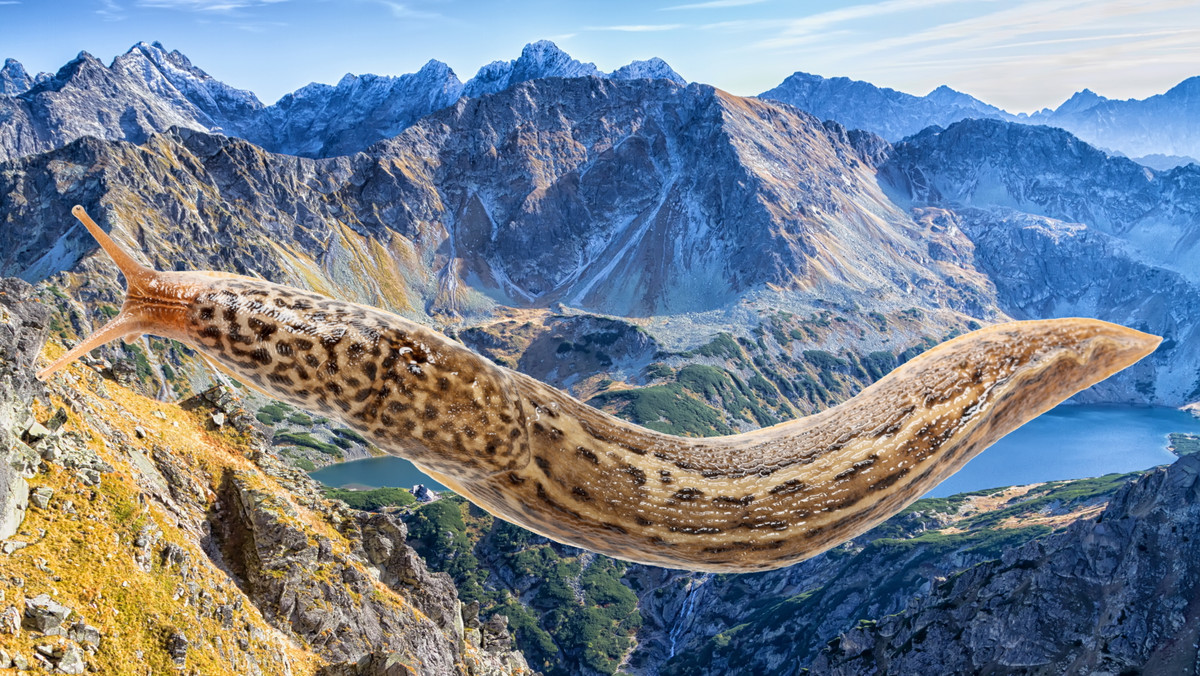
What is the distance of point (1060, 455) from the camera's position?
14725 centimetres

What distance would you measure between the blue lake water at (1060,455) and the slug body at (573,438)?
111 meters

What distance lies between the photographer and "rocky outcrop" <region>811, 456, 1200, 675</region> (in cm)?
4991

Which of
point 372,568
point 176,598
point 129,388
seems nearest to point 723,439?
point 176,598

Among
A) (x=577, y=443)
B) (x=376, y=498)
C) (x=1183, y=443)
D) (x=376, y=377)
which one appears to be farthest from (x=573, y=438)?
(x=1183, y=443)

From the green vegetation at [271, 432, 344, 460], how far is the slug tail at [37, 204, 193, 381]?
128 m

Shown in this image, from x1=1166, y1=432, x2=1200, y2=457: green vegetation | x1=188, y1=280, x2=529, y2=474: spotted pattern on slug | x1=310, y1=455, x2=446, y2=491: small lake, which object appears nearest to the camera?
x1=188, y1=280, x2=529, y2=474: spotted pattern on slug

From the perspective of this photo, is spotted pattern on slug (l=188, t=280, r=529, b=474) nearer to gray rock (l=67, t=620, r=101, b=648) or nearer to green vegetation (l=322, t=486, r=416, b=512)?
gray rock (l=67, t=620, r=101, b=648)

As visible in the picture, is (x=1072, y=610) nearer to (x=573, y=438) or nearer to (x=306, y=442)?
(x=573, y=438)

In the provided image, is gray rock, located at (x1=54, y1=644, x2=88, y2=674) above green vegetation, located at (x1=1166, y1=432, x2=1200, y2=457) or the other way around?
above

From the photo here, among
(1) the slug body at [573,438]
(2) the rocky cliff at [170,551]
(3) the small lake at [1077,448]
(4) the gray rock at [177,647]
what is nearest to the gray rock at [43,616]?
(2) the rocky cliff at [170,551]

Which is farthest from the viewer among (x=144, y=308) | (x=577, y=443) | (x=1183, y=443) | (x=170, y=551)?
(x=1183, y=443)

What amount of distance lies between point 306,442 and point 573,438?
433 feet

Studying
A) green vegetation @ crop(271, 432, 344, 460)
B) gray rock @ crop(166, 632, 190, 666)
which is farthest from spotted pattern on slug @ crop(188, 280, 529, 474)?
green vegetation @ crop(271, 432, 344, 460)

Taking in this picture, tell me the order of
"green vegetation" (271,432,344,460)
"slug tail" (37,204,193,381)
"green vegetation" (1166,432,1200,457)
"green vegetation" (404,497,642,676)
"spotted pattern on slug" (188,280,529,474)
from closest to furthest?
"spotted pattern on slug" (188,280,529,474)
"slug tail" (37,204,193,381)
"green vegetation" (404,497,642,676)
"green vegetation" (271,432,344,460)
"green vegetation" (1166,432,1200,457)
